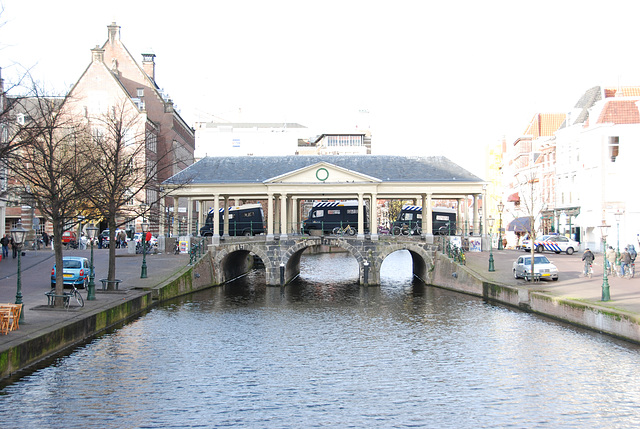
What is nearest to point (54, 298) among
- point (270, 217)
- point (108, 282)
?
point (108, 282)

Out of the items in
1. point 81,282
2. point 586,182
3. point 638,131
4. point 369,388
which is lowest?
point 369,388

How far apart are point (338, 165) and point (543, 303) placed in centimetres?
2765

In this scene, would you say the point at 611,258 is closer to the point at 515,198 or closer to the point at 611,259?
the point at 611,259

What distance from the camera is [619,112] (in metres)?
61.1

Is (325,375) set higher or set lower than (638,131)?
lower

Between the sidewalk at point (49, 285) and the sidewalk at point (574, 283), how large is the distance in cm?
2072

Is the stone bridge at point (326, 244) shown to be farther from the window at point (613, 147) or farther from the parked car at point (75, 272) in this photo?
the window at point (613, 147)

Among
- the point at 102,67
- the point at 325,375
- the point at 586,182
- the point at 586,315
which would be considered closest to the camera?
the point at 325,375

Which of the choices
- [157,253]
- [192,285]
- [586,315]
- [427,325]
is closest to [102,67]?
[157,253]

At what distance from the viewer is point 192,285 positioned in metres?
44.5

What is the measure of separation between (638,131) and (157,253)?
144ft

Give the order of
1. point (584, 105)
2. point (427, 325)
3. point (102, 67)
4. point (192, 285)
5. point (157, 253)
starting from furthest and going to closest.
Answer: point (102, 67)
point (584, 105)
point (157, 253)
point (192, 285)
point (427, 325)

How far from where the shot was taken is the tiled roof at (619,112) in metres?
60.4

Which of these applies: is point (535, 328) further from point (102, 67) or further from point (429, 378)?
point (102, 67)
